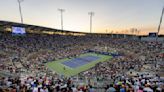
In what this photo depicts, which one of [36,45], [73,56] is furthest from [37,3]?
[73,56]

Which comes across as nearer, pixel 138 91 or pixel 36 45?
pixel 138 91

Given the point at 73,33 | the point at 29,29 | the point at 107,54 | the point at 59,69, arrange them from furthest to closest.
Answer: the point at 73,33 → the point at 29,29 → the point at 107,54 → the point at 59,69

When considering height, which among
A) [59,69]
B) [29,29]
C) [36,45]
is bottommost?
[59,69]

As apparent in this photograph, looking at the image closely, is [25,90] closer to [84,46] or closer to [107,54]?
[107,54]

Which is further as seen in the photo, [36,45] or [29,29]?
[29,29]

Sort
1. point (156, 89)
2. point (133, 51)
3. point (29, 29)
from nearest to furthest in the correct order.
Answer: point (156, 89), point (133, 51), point (29, 29)

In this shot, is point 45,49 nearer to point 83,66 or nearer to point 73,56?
point 73,56

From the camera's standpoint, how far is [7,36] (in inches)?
1725

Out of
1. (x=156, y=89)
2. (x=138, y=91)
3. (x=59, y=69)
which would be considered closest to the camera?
(x=138, y=91)

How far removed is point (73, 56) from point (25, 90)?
33978 millimetres

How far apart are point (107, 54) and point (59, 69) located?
15.1 meters

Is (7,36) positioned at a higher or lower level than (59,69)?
higher

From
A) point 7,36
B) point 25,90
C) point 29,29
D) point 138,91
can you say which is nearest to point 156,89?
point 138,91

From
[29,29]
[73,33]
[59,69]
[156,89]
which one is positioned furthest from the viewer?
[73,33]
